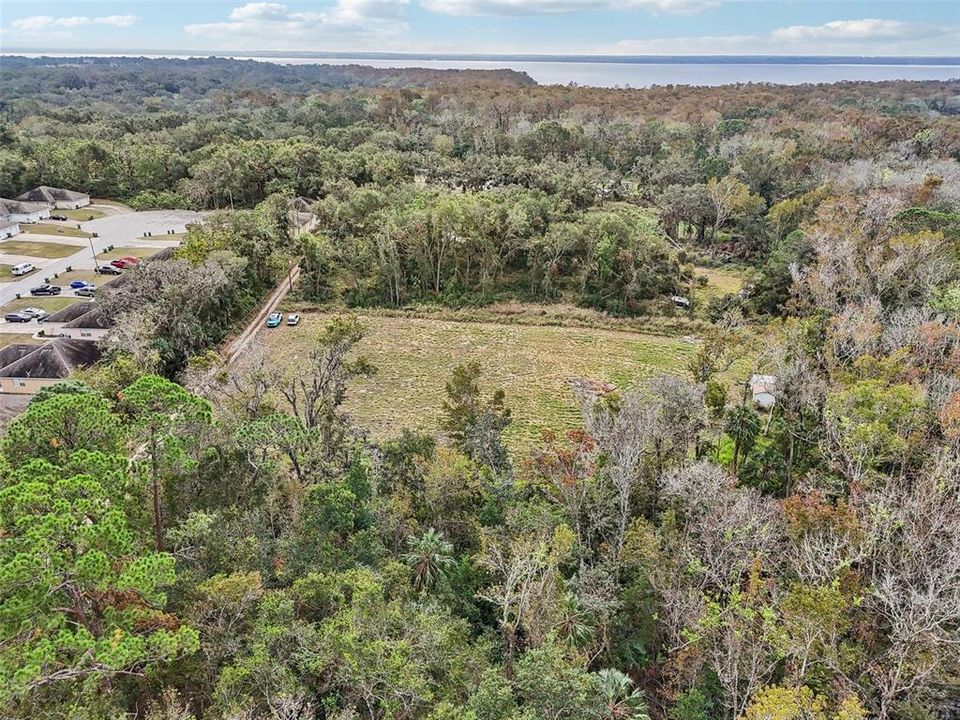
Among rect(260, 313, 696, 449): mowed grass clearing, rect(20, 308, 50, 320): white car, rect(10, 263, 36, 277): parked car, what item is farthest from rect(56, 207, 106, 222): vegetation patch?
rect(260, 313, 696, 449): mowed grass clearing

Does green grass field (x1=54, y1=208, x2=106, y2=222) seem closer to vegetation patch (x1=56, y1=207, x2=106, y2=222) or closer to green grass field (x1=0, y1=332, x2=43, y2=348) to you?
vegetation patch (x1=56, y1=207, x2=106, y2=222)

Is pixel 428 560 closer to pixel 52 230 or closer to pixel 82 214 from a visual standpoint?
pixel 52 230

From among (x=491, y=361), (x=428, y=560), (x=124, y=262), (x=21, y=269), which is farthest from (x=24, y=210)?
(x=428, y=560)

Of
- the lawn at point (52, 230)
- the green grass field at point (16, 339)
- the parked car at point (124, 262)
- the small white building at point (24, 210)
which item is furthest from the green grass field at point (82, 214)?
the green grass field at point (16, 339)

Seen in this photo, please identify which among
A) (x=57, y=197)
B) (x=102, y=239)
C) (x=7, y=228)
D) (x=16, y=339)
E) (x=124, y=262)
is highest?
(x=57, y=197)

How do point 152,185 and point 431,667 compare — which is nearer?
point 431,667

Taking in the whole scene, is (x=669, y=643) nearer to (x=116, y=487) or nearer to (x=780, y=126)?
(x=116, y=487)

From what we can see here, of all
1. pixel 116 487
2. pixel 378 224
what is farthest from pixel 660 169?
pixel 116 487

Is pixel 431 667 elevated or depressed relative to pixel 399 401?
elevated
